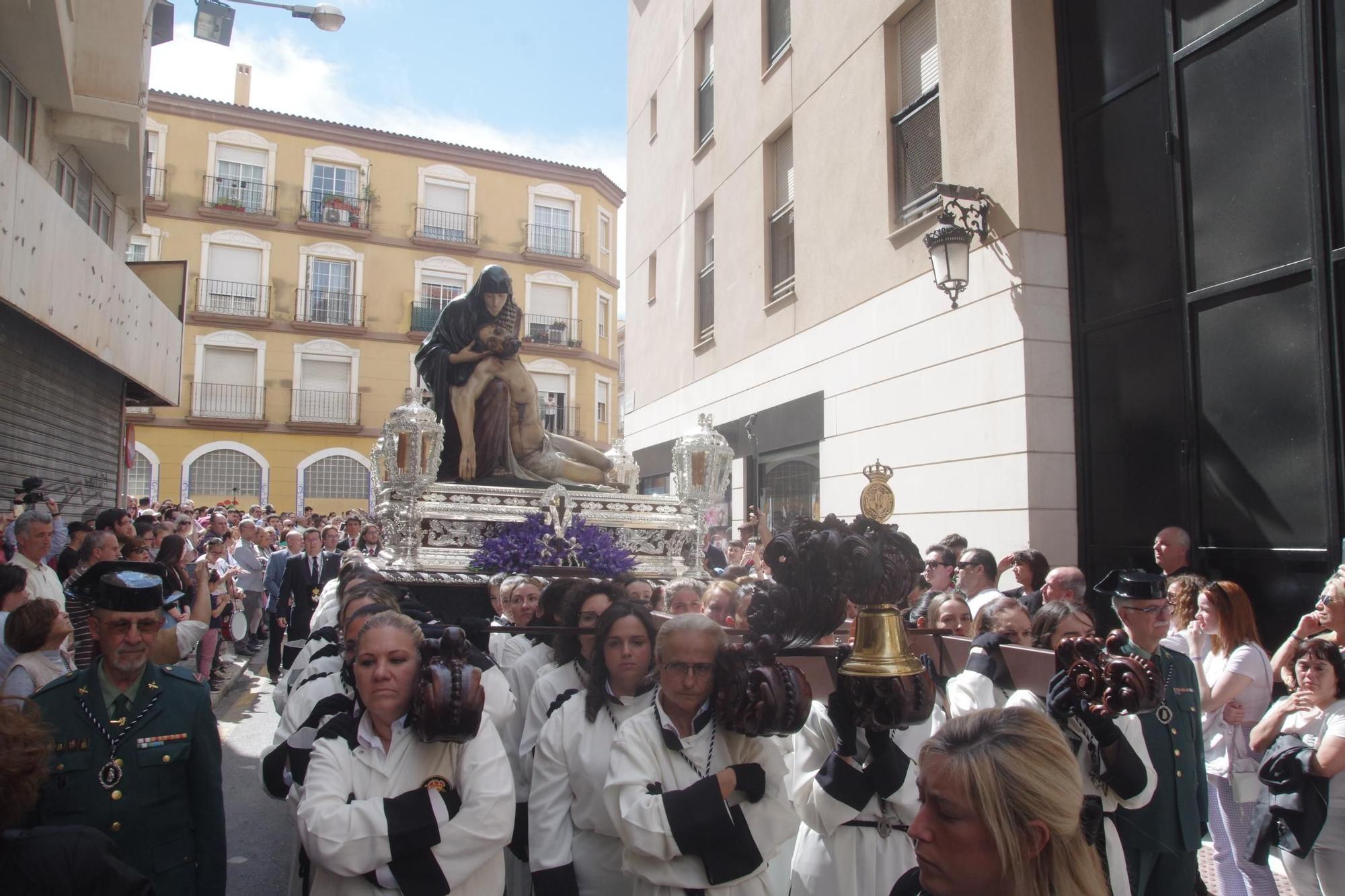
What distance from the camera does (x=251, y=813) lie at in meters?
6.55

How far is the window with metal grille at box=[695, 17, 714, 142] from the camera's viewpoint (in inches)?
603

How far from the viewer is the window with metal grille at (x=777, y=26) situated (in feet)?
41.7

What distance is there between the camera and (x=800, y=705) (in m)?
2.54

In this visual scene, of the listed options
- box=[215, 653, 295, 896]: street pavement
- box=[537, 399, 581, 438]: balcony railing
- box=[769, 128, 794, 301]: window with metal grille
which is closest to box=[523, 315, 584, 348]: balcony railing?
box=[537, 399, 581, 438]: balcony railing

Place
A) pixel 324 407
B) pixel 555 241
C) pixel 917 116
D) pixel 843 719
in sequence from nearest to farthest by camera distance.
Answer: pixel 843 719 < pixel 917 116 < pixel 324 407 < pixel 555 241

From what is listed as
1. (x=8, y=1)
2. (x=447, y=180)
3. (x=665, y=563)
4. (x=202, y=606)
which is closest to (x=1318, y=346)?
(x=665, y=563)

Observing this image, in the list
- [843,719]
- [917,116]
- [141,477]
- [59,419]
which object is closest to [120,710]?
[843,719]

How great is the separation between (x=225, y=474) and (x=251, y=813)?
2588 centimetres

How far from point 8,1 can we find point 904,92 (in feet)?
28.6

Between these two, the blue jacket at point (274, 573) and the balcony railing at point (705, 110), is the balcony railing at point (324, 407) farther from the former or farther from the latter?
the balcony railing at point (705, 110)

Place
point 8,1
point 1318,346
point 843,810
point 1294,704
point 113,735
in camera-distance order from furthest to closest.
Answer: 1. point 8,1
2. point 1318,346
3. point 1294,704
4. point 113,735
5. point 843,810

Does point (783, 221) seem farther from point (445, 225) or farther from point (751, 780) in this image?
point (445, 225)

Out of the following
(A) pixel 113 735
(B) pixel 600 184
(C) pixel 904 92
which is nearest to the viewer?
(A) pixel 113 735

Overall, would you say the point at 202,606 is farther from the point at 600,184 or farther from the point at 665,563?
the point at 600,184
